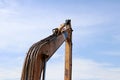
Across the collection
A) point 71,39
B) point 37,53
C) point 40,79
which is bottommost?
point 40,79

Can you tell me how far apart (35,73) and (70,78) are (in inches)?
96.7

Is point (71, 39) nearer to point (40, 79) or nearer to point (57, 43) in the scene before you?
point (57, 43)

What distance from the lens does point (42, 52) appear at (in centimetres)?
1627

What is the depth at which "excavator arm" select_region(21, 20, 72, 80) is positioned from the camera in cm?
1511

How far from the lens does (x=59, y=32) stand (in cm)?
1781

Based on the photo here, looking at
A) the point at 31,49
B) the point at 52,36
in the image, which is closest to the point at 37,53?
the point at 31,49

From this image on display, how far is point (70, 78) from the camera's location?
17188mm

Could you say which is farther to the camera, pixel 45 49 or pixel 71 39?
pixel 71 39

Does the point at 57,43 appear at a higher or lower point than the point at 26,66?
higher

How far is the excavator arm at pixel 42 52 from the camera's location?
49.6 feet

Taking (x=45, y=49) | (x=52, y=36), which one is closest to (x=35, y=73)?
(x=45, y=49)

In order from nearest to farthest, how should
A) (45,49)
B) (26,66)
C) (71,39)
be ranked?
1. (26,66)
2. (45,49)
3. (71,39)

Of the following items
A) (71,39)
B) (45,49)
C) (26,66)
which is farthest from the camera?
(71,39)

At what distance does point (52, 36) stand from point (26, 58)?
269 cm
